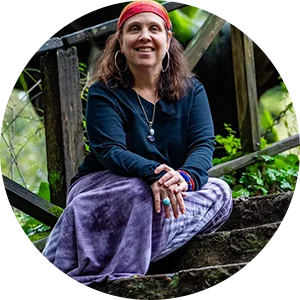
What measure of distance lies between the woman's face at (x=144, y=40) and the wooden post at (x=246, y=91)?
449 millimetres

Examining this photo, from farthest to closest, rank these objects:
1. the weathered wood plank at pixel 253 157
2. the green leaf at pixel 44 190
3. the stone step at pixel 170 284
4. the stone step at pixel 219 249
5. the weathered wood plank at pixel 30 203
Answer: the weathered wood plank at pixel 253 157
the green leaf at pixel 44 190
the weathered wood plank at pixel 30 203
the stone step at pixel 219 249
the stone step at pixel 170 284

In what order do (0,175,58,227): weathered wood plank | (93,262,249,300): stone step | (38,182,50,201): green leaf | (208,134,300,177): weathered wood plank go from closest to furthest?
(93,262,249,300): stone step, (0,175,58,227): weathered wood plank, (38,182,50,201): green leaf, (208,134,300,177): weathered wood plank

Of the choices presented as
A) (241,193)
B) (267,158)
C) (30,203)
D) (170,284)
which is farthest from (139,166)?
(267,158)

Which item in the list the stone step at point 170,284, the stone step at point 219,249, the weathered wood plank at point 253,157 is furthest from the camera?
the weathered wood plank at point 253,157

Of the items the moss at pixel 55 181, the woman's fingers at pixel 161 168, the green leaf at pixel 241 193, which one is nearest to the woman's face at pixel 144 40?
the woman's fingers at pixel 161 168

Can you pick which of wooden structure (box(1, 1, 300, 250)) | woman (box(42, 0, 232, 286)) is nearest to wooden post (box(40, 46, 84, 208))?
wooden structure (box(1, 1, 300, 250))

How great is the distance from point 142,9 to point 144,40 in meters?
0.07

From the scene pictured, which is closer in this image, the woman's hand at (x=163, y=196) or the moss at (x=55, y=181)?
the woman's hand at (x=163, y=196)

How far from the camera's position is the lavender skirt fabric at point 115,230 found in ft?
4.56

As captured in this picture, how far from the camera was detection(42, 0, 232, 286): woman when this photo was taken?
4.56ft

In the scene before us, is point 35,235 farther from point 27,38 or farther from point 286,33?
point 286,33

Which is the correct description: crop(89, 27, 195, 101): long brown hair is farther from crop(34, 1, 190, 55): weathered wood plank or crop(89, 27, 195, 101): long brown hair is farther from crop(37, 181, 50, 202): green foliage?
crop(37, 181, 50, 202): green foliage

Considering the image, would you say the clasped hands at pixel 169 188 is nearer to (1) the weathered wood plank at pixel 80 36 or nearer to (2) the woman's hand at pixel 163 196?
(2) the woman's hand at pixel 163 196

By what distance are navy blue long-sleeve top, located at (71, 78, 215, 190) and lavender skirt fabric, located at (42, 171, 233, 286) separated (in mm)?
42
